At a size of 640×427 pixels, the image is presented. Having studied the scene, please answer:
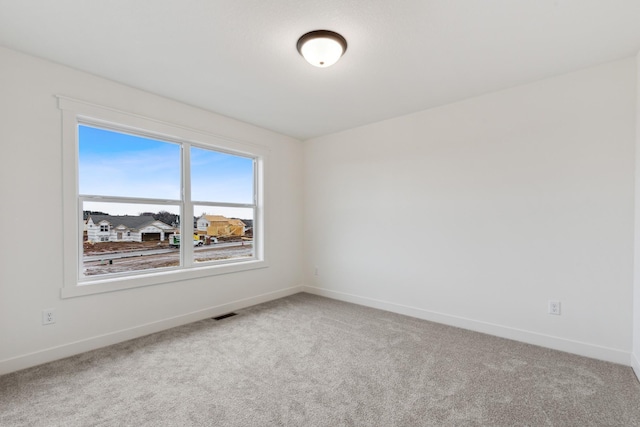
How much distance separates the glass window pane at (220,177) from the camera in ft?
11.9

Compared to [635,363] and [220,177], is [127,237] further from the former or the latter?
[635,363]

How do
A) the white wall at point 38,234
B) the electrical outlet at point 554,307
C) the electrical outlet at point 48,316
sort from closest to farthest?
the white wall at point 38,234 → the electrical outlet at point 48,316 → the electrical outlet at point 554,307

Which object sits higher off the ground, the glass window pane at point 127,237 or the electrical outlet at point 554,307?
the glass window pane at point 127,237

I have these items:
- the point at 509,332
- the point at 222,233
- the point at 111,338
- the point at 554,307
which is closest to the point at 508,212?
the point at 554,307

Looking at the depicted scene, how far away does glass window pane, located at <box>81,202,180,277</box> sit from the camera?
9.20ft

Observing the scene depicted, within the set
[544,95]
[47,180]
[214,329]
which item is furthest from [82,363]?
[544,95]

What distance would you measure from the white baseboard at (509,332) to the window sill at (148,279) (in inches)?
67.5

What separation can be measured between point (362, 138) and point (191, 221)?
2.57 metres

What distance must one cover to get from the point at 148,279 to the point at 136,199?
0.87 meters

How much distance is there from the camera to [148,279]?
9.93 feet

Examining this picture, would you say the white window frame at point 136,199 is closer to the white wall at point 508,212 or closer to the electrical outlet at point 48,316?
the electrical outlet at point 48,316

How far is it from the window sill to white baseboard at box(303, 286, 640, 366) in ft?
5.63

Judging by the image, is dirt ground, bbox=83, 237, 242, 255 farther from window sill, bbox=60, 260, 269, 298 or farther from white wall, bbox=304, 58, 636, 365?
white wall, bbox=304, 58, 636, 365

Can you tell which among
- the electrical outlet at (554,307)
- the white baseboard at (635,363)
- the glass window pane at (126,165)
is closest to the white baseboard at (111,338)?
the glass window pane at (126,165)
